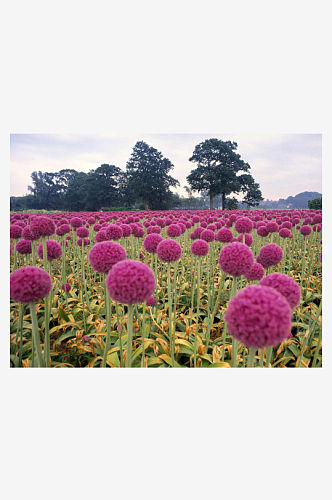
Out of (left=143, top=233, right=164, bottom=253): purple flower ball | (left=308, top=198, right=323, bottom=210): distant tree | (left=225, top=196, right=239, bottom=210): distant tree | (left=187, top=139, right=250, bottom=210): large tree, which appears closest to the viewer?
(left=143, top=233, right=164, bottom=253): purple flower ball

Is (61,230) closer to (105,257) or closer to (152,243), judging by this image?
(152,243)

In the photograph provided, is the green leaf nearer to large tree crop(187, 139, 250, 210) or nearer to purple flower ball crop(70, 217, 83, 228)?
purple flower ball crop(70, 217, 83, 228)

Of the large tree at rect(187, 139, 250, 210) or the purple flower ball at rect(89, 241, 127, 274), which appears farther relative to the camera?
the large tree at rect(187, 139, 250, 210)

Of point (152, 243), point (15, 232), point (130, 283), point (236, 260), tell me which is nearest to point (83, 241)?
point (15, 232)

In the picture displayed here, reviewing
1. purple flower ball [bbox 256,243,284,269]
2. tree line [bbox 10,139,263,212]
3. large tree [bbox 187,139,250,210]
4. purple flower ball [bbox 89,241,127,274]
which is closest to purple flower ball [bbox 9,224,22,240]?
tree line [bbox 10,139,263,212]

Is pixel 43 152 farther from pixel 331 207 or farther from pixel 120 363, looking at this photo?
pixel 331 207

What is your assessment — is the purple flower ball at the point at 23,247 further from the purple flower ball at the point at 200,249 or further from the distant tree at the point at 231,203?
the distant tree at the point at 231,203
